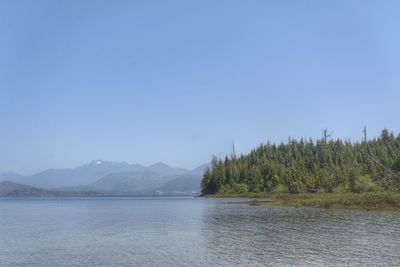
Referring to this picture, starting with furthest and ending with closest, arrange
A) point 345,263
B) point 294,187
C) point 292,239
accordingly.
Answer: point 294,187 < point 292,239 < point 345,263

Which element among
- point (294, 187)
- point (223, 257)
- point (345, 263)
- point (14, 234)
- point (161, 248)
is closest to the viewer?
point (345, 263)

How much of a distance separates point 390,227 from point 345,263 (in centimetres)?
2503

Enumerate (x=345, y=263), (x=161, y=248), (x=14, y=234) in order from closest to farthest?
(x=345, y=263) → (x=161, y=248) → (x=14, y=234)

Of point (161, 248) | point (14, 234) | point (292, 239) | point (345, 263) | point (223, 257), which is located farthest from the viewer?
point (14, 234)

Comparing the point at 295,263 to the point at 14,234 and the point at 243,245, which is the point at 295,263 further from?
the point at 14,234

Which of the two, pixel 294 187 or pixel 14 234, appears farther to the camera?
pixel 294 187

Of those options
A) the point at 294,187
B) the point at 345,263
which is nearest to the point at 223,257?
the point at 345,263

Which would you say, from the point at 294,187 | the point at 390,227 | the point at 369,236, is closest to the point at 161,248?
the point at 369,236

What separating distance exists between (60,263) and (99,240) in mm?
13059

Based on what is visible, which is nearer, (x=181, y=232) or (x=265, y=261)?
(x=265, y=261)

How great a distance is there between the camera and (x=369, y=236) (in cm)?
4491

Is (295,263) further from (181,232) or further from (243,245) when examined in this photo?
(181,232)

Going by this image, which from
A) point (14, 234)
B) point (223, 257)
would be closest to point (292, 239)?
point (223, 257)

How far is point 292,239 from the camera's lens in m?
43.9
